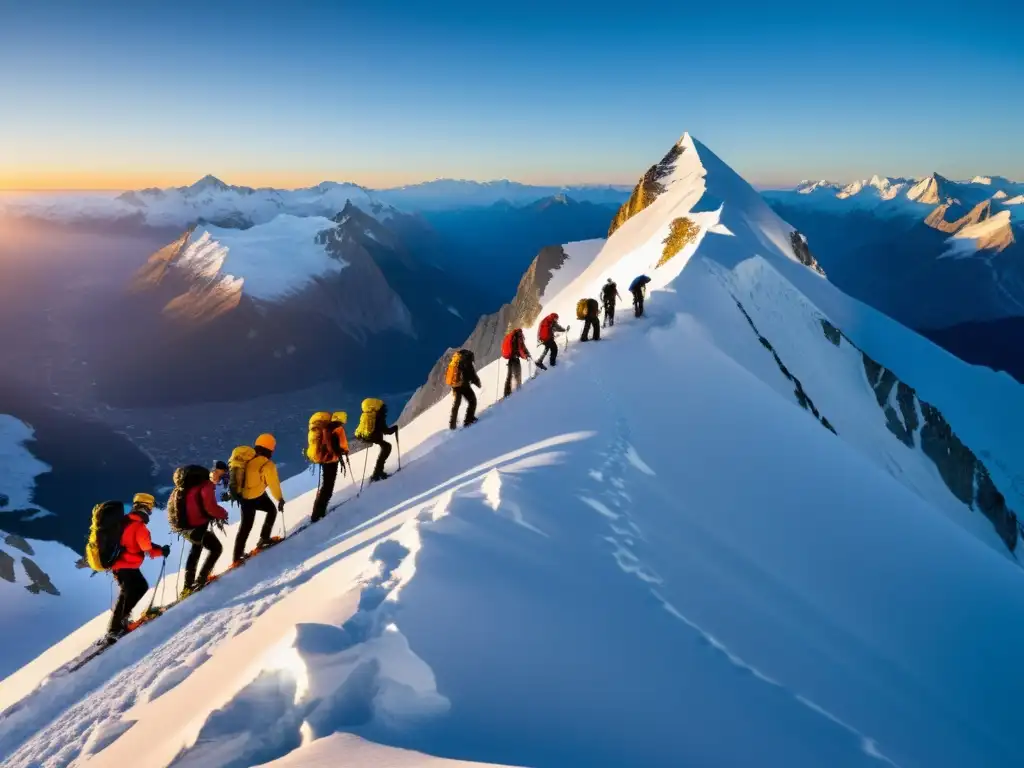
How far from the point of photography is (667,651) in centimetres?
679

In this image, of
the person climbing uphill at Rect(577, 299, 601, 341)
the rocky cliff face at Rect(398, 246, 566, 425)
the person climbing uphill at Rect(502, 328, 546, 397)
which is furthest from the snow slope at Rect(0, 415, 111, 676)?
the person climbing uphill at Rect(577, 299, 601, 341)

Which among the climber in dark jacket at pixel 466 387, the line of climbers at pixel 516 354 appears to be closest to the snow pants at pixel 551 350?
the line of climbers at pixel 516 354

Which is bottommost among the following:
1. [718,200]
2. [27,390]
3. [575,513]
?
[27,390]

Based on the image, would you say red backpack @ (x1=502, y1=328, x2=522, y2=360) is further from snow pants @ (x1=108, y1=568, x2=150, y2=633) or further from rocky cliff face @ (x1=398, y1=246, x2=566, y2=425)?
rocky cliff face @ (x1=398, y1=246, x2=566, y2=425)

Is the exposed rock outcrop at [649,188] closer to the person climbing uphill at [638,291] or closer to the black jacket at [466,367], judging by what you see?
the person climbing uphill at [638,291]

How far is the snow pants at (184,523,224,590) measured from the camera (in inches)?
432

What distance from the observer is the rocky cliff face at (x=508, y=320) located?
75.3 meters

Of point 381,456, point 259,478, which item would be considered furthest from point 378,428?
point 259,478

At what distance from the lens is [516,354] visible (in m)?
18.1

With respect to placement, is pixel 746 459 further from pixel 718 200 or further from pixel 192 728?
pixel 718 200

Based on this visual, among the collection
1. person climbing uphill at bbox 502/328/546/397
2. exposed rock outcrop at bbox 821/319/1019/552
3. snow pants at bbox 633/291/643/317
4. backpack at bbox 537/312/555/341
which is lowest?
exposed rock outcrop at bbox 821/319/1019/552

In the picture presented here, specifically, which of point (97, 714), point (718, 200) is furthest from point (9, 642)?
point (718, 200)

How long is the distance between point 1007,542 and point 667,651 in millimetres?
50420

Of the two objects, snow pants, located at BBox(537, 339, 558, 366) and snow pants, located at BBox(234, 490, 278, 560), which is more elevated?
Result: snow pants, located at BBox(537, 339, 558, 366)
